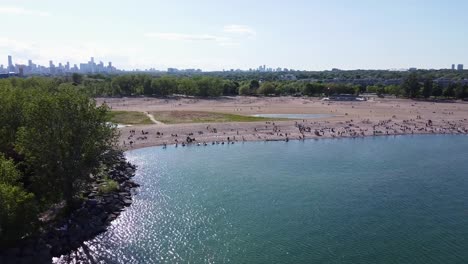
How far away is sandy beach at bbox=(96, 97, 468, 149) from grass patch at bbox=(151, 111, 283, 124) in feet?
8.17

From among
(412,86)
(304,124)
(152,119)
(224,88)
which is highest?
(412,86)

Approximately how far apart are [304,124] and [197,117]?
28663mm

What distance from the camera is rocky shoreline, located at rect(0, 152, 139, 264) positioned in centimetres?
3328

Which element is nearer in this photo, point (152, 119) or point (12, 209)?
point (12, 209)

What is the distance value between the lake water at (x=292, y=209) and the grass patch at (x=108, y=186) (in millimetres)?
2825

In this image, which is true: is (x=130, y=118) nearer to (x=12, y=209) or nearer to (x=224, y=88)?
(x=12, y=209)

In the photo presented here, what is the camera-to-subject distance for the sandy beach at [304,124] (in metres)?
88.1

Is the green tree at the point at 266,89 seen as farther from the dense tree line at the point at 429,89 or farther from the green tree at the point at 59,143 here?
the green tree at the point at 59,143

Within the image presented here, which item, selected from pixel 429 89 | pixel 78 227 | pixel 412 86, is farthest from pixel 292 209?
pixel 412 86

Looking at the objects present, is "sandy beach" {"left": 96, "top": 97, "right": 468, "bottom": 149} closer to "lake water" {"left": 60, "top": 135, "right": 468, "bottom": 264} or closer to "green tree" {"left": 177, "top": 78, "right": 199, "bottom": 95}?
"lake water" {"left": 60, "top": 135, "right": 468, "bottom": 264}

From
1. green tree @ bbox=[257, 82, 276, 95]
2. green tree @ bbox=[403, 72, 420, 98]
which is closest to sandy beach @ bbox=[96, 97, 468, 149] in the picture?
green tree @ bbox=[403, 72, 420, 98]

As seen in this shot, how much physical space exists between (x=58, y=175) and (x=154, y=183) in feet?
58.3

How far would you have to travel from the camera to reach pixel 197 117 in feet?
364

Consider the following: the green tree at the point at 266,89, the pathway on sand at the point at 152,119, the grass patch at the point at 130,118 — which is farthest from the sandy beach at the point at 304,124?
the green tree at the point at 266,89
